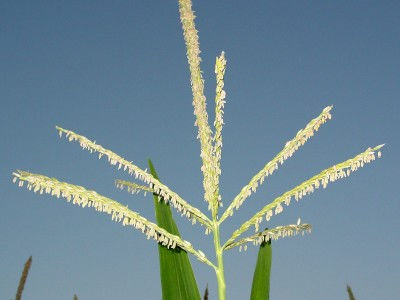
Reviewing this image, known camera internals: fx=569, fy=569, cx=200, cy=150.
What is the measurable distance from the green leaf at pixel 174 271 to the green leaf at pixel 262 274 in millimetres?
459

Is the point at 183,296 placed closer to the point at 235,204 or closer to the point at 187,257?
the point at 187,257

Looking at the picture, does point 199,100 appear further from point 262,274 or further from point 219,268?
point 262,274

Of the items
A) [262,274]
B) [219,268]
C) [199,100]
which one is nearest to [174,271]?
[219,268]

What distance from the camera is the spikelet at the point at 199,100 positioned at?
3.94 m

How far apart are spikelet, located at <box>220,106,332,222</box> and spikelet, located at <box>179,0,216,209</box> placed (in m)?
0.20

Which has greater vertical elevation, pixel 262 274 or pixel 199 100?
pixel 199 100

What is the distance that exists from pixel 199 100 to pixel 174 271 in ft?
4.19

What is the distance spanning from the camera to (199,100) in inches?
155

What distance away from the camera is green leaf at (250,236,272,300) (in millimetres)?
4324

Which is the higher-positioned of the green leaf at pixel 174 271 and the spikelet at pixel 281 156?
the spikelet at pixel 281 156

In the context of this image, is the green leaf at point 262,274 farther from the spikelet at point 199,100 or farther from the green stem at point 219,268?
the spikelet at point 199,100

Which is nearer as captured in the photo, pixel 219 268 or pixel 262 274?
pixel 219 268

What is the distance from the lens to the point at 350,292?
6.14 metres

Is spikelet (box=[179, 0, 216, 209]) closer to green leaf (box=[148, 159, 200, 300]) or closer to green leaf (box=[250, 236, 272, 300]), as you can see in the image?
green leaf (box=[148, 159, 200, 300])
